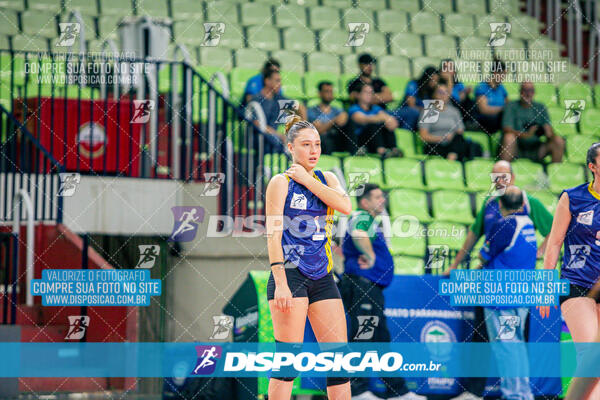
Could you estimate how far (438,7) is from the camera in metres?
11.3

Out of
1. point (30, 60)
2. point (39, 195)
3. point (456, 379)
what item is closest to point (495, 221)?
point (456, 379)

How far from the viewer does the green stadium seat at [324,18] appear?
10.8 meters

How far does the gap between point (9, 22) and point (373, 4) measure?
13.1 ft

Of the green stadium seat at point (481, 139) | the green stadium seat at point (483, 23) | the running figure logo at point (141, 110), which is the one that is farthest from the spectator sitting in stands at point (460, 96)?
the running figure logo at point (141, 110)

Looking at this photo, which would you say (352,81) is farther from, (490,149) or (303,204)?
(303,204)

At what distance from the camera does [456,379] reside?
6836mm

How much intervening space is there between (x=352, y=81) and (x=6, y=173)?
11.9 ft

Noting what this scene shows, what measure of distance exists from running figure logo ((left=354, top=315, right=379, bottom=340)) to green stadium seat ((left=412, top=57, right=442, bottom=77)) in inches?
172

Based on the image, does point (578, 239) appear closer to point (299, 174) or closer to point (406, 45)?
point (299, 174)

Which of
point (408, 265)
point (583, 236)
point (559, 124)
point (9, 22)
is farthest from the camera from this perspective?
point (9, 22)

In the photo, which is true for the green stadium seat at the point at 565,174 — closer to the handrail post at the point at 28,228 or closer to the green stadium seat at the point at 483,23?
the green stadium seat at the point at 483,23

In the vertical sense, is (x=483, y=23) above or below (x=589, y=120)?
above

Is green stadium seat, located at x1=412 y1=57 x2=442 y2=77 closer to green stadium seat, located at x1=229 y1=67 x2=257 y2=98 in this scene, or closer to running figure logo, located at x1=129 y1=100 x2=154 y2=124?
green stadium seat, located at x1=229 y1=67 x2=257 y2=98

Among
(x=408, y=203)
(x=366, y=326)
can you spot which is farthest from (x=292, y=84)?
(x=366, y=326)
